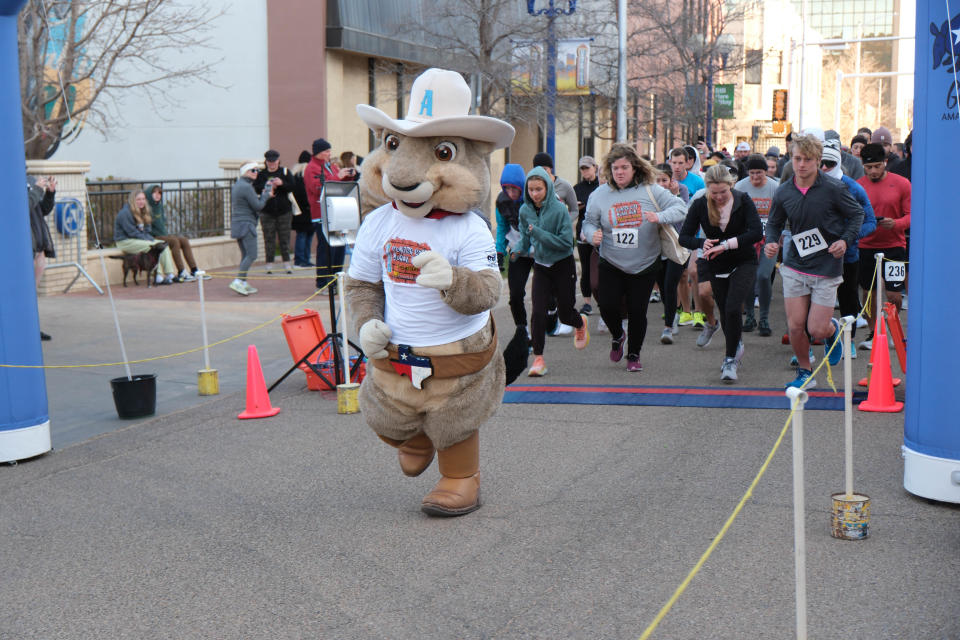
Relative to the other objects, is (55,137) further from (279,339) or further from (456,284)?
(456,284)

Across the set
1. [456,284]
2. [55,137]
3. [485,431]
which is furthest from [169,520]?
[55,137]

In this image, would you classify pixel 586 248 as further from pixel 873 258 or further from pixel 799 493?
pixel 799 493

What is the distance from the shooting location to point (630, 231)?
980cm

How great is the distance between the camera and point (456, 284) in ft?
17.6

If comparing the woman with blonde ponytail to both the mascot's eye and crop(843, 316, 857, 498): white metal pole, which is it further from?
the mascot's eye

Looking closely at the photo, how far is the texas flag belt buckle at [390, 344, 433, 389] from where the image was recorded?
5.63 metres

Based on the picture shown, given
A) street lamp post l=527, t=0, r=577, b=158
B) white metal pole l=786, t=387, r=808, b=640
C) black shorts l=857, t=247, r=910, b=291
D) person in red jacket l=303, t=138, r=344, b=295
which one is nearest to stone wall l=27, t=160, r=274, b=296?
person in red jacket l=303, t=138, r=344, b=295

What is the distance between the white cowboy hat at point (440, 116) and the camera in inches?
216

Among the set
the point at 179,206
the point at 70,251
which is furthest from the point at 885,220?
the point at 179,206

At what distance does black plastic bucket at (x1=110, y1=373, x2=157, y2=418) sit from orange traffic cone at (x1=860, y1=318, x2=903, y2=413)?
17.4ft

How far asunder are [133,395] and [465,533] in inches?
151

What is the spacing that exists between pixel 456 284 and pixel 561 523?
53.7 inches

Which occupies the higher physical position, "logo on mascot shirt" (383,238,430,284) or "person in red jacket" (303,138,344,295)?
"person in red jacket" (303,138,344,295)

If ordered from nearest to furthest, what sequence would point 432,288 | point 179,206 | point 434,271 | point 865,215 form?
point 434,271
point 432,288
point 865,215
point 179,206
